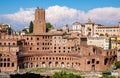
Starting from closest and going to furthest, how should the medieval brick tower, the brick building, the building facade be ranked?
the brick building
the medieval brick tower
the building facade

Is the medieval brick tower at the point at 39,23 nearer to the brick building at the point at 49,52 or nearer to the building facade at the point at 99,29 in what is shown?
the brick building at the point at 49,52

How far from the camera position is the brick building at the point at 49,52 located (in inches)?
3489

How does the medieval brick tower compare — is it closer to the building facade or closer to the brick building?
the brick building

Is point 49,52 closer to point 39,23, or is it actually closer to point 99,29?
point 39,23

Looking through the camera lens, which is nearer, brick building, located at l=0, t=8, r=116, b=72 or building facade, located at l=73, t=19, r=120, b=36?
brick building, located at l=0, t=8, r=116, b=72

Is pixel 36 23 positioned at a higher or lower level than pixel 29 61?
higher

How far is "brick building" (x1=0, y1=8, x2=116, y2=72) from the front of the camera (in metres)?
88.6

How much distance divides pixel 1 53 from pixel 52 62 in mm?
14128

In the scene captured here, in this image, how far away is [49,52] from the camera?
9881 centimetres

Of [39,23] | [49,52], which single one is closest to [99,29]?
[39,23]

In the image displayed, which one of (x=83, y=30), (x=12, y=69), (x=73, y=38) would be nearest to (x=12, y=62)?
(x=12, y=69)

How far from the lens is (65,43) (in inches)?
3915

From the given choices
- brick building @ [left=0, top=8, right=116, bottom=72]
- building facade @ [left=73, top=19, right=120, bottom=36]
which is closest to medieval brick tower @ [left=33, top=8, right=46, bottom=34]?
brick building @ [left=0, top=8, right=116, bottom=72]

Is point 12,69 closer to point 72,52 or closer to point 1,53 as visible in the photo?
point 1,53
